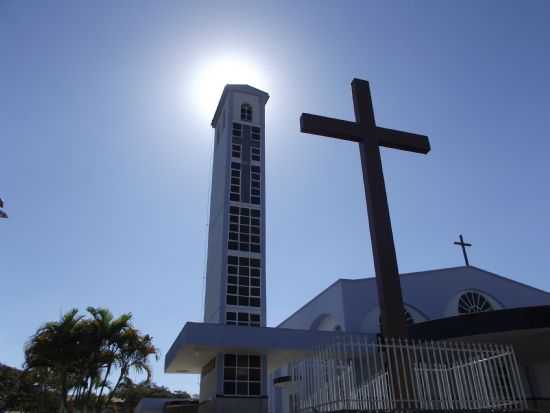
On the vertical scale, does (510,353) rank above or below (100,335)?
below

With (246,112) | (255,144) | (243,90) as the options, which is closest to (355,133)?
(255,144)

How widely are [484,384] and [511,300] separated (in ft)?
70.9

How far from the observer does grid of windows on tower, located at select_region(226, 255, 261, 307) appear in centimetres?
2342

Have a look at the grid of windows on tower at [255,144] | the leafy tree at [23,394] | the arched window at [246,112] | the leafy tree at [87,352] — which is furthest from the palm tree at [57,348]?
the leafy tree at [23,394]

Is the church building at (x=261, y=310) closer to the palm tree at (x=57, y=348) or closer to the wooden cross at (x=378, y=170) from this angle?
the palm tree at (x=57, y=348)

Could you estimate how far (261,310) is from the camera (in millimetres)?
23641

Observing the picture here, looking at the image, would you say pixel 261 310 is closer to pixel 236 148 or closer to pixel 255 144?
pixel 236 148

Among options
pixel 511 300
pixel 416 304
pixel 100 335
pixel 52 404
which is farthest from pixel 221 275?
pixel 52 404

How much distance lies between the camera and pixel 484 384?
31.2ft

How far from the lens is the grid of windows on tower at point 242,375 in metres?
18.5

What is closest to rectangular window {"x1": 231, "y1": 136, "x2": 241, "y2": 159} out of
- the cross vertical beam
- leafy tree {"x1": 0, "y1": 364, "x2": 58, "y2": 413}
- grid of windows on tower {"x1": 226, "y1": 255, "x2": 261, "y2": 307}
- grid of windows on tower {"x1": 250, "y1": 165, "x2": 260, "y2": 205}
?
grid of windows on tower {"x1": 250, "y1": 165, "x2": 260, "y2": 205}

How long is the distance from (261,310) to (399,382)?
15.1 metres

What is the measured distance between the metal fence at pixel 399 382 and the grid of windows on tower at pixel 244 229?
1454 cm

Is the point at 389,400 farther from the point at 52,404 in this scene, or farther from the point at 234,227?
the point at 52,404
